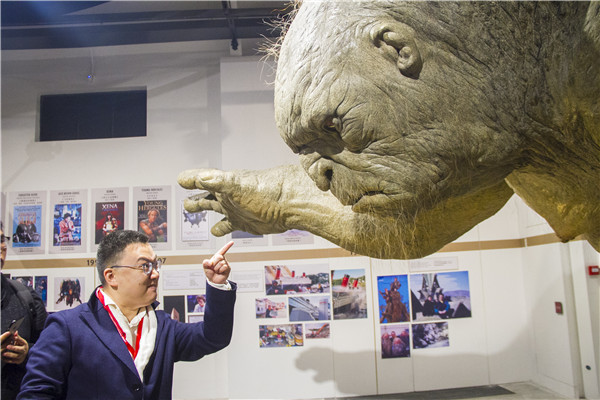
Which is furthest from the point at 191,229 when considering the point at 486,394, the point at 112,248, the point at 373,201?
the point at 373,201

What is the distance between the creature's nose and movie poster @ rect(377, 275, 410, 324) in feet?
8.79

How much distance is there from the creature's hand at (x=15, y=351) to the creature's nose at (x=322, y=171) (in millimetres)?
1248

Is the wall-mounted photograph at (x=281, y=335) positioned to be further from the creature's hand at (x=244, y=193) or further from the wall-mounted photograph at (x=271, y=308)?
the creature's hand at (x=244, y=193)

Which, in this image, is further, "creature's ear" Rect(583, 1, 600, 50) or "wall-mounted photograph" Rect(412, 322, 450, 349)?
"wall-mounted photograph" Rect(412, 322, 450, 349)

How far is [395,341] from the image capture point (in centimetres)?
326

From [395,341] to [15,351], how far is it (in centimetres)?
Result: 249

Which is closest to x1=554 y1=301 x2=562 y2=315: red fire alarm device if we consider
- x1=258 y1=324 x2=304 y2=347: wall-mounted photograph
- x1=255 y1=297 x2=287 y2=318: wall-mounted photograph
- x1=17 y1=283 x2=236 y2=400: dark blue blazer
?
x1=258 y1=324 x2=304 y2=347: wall-mounted photograph

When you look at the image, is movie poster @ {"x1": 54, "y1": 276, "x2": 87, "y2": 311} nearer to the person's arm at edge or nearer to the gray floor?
the gray floor

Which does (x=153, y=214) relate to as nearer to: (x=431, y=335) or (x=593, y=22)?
(x=431, y=335)

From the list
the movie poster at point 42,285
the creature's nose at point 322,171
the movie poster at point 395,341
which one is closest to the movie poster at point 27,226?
the movie poster at point 42,285

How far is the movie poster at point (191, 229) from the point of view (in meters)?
3.25

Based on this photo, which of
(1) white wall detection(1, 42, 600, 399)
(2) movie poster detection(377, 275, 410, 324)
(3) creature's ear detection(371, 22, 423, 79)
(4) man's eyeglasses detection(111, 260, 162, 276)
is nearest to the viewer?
(3) creature's ear detection(371, 22, 423, 79)

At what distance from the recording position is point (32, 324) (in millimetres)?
1697

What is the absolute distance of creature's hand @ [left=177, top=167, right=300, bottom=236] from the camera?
5.61 feet
